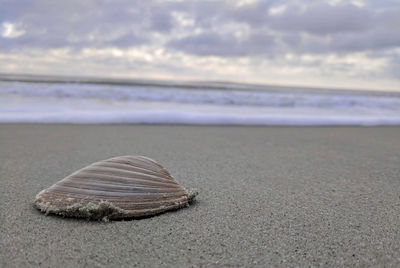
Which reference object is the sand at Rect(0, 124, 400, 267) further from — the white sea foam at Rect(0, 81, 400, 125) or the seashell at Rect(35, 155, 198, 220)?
the white sea foam at Rect(0, 81, 400, 125)

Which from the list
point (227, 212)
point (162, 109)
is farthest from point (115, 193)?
point (162, 109)

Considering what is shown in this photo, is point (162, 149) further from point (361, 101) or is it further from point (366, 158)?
point (361, 101)

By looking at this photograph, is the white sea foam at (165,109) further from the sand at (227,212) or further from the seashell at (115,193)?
the seashell at (115,193)

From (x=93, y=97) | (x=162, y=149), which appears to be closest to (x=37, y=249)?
(x=162, y=149)

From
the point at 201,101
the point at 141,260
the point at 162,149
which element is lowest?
the point at 141,260

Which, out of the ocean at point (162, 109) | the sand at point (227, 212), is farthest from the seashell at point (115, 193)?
the ocean at point (162, 109)

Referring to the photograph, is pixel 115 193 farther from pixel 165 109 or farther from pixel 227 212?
pixel 165 109
